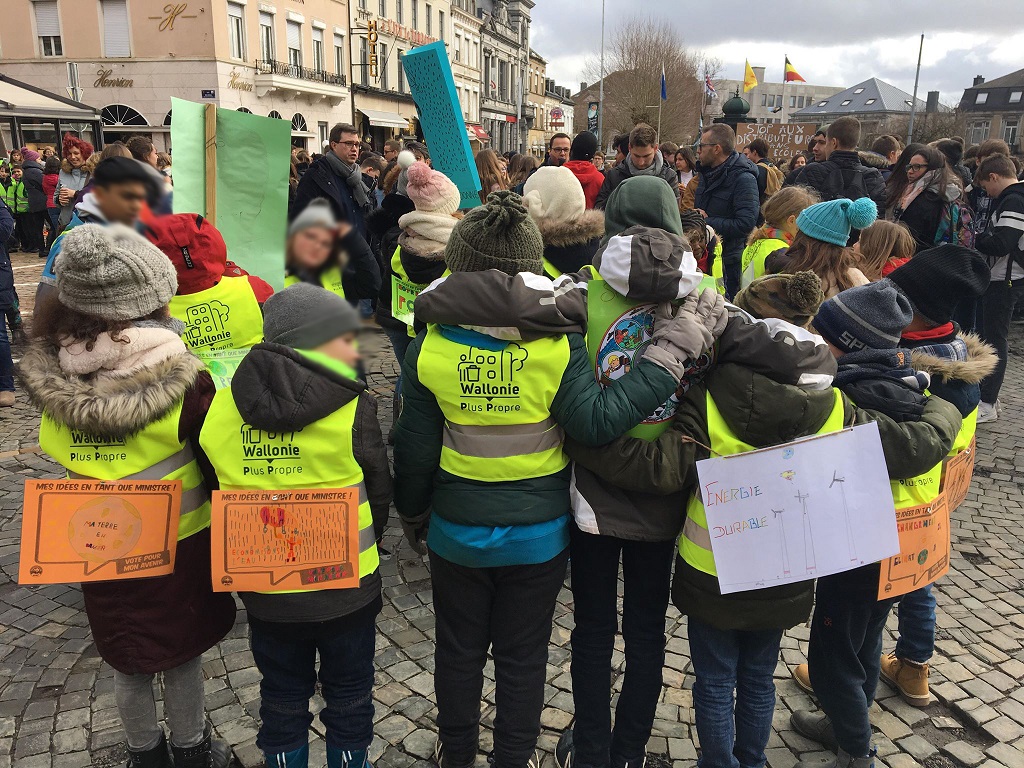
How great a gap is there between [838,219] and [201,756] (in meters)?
3.23

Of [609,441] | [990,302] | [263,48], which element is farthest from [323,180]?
[990,302]

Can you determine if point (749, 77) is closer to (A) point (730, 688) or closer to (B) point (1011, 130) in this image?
(A) point (730, 688)

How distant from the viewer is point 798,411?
6.40ft

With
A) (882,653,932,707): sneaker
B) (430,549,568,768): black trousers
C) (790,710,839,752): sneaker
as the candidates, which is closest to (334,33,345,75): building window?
(430,549,568,768): black trousers

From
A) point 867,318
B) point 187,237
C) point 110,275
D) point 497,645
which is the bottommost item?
point 497,645

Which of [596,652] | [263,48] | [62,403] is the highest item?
[263,48]

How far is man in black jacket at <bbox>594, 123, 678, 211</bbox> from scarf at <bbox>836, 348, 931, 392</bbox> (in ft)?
11.1

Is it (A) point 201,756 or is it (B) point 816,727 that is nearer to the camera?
(A) point 201,756

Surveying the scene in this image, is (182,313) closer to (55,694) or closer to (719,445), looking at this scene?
(55,694)

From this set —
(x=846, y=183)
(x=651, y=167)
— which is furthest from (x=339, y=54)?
(x=846, y=183)

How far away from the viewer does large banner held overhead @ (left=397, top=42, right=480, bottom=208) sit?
317 cm

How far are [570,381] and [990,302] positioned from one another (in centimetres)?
525

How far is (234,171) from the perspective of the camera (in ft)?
2.90

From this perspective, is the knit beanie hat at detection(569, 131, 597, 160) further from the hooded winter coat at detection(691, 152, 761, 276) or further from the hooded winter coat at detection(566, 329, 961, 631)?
the hooded winter coat at detection(566, 329, 961, 631)
